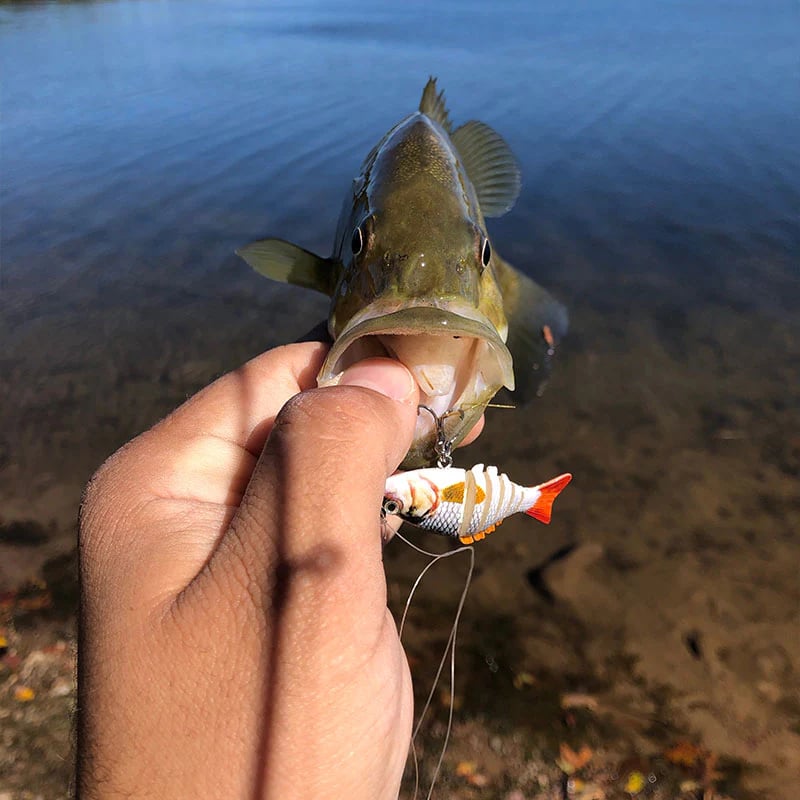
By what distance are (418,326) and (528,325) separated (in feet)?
9.78

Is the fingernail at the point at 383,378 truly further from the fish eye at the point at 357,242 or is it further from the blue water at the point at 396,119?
the blue water at the point at 396,119

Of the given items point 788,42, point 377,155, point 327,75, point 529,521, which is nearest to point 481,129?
point 377,155

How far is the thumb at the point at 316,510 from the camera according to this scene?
1238mm

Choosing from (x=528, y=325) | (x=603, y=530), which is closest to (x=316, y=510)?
(x=528, y=325)

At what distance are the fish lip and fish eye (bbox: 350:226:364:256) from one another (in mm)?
524

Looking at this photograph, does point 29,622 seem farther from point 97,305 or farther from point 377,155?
point 97,305

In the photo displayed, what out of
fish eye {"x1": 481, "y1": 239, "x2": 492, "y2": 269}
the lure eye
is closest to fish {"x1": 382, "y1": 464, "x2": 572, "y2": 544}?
the lure eye

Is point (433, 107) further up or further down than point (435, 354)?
further up

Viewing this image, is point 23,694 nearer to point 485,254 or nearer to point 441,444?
point 441,444

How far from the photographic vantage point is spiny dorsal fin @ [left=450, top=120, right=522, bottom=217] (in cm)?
369

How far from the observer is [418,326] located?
1678 millimetres

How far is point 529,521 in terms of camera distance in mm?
4500

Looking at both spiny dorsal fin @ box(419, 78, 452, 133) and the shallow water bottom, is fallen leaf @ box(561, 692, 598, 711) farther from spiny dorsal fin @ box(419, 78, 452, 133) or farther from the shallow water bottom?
spiny dorsal fin @ box(419, 78, 452, 133)

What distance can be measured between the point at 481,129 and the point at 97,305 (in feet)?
19.6
